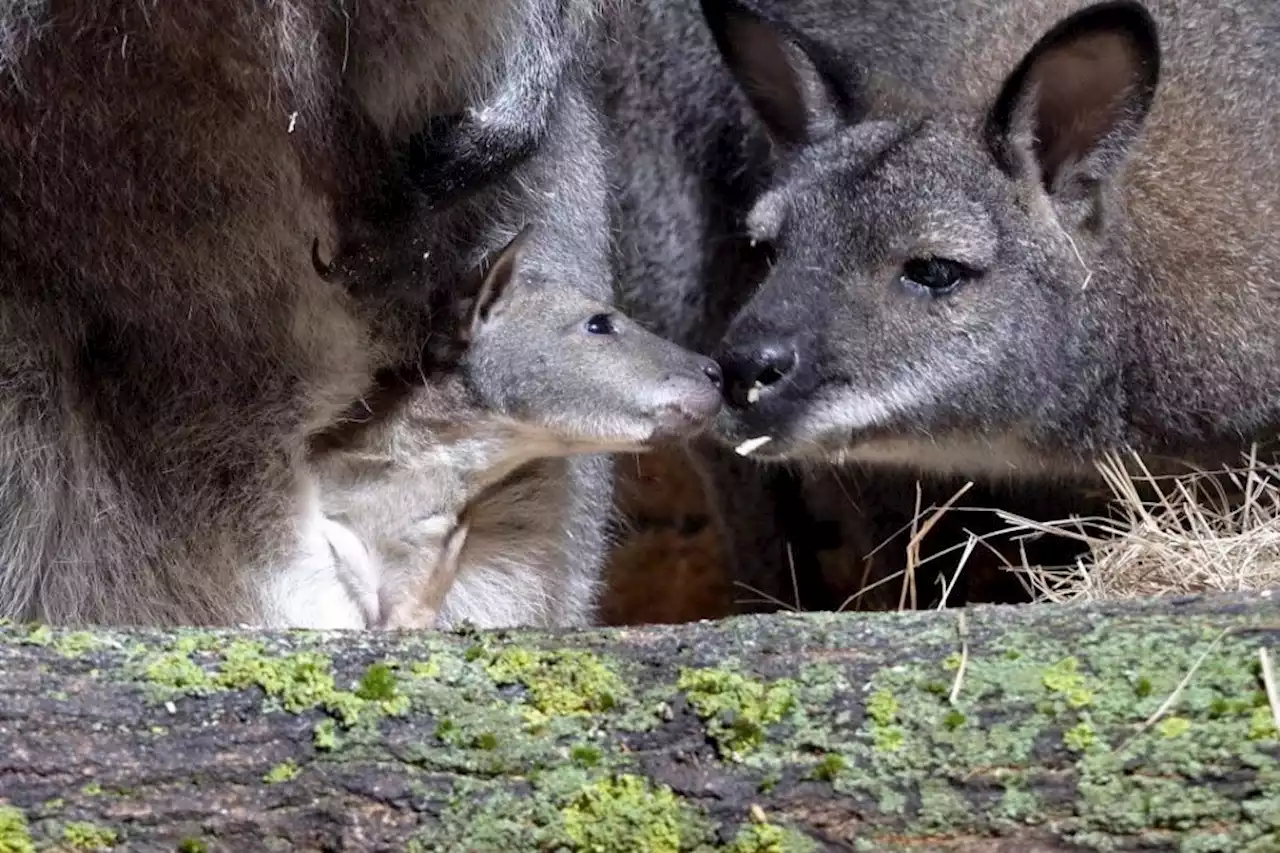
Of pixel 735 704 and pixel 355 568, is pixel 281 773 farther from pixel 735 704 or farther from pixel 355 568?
pixel 355 568

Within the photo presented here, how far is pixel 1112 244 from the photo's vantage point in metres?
3.20

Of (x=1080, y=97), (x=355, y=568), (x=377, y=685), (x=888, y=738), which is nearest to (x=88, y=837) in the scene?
(x=377, y=685)

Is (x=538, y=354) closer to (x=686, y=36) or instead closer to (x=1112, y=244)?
(x=1112, y=244)

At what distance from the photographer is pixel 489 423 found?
2727 millimetres

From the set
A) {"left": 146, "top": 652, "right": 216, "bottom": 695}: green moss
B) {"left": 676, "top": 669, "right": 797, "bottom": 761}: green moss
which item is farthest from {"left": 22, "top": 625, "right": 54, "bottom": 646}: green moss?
{"left": 676, "top": 669, "right": 797, "bottom": 761}: green moss

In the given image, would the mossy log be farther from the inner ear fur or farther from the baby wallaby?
the inner ear fur

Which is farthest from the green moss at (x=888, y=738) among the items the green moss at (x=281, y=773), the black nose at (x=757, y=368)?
the black nose at (x=757, y=368)

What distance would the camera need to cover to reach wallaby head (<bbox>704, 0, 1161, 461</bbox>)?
9.88 feet

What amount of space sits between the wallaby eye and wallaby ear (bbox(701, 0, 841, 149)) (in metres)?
0.79

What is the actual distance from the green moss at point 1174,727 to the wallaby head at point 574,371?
1129mm

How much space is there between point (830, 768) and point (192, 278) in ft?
4.47

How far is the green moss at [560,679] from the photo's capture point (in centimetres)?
178

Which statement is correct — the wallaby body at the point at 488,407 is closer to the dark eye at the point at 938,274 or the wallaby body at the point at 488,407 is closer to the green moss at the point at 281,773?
the dark eye at the point at 938,274

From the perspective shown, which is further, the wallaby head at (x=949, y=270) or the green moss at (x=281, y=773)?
the wallaby head at (x=949, y=270)
